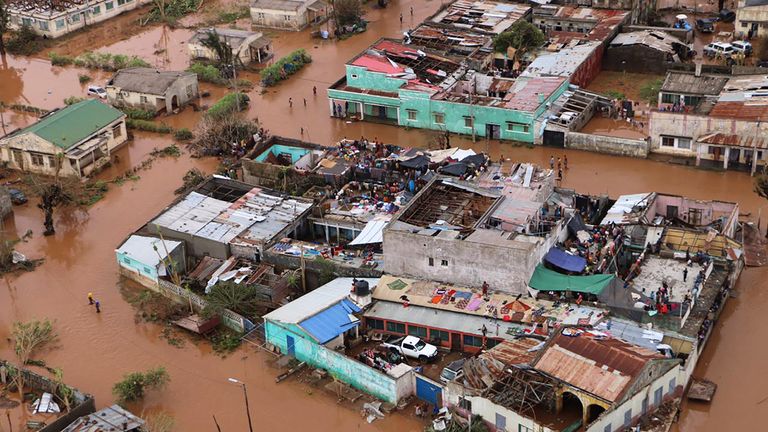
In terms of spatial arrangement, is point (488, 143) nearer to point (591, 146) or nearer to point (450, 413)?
point (591, 146)

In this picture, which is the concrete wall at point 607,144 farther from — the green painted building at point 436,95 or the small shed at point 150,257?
the small shed at point 150,257

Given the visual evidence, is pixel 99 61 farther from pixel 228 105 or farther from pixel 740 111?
pixel 740 111

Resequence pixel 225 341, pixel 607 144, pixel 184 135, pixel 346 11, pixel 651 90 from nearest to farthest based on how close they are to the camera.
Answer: pixel 225 341
pixel 607 144
pixel 184 135
pixel 651 90
pixel 346 11

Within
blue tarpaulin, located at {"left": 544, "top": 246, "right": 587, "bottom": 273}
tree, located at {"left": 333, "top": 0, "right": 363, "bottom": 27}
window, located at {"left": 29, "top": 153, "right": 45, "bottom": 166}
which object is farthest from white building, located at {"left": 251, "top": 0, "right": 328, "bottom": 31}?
blue tarpaulin, located at {"left": 544, "top": 246, "right": 587, "bottom": 273}

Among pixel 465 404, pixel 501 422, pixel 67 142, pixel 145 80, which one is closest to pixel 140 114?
pixel 145 80

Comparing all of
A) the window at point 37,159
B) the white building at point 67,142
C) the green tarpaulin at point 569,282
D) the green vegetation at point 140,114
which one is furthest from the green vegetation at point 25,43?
the green tarpaulin at point 569,282

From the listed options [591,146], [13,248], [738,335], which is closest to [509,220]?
[738,335]

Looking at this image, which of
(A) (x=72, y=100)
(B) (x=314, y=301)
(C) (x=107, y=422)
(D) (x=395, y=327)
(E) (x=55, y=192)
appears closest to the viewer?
(C) (x=107, y=422)
